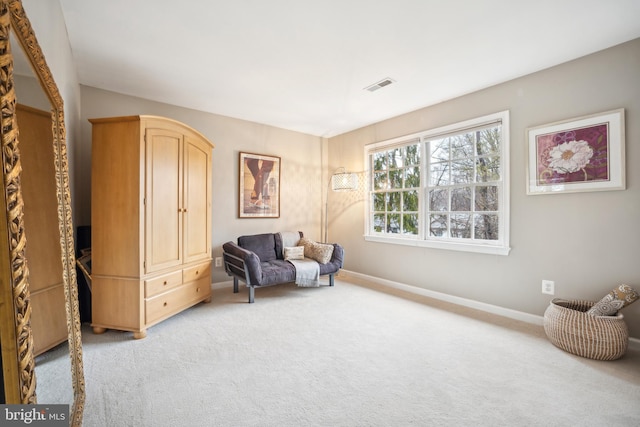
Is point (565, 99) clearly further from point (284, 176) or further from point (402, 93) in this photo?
point (284, 176)

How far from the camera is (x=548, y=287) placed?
110 inches

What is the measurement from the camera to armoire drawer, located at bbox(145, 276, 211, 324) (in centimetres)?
267

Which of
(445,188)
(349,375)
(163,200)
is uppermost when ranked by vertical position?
(445,188)

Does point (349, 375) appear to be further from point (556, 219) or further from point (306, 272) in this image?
point (556, 219)

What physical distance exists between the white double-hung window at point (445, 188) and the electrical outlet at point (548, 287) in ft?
1.42

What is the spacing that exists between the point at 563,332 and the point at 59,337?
338cm

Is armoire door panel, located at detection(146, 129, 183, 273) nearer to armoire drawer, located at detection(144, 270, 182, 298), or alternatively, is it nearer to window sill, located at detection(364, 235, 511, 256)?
armoire drawer, located at detection(144, 270, 182, 298)

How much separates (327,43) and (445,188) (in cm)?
233

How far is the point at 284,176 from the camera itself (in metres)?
4.91

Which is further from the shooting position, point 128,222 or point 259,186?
point 259,186

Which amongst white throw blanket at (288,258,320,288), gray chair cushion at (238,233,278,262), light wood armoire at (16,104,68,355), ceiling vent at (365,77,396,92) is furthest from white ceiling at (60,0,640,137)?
white throw blanket at (288,258,320,288)

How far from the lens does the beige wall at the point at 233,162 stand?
3246 mm

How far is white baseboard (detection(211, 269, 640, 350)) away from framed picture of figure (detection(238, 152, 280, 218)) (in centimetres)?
120

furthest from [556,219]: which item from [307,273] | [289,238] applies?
[289,238]
